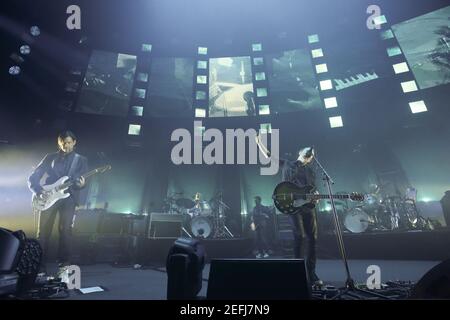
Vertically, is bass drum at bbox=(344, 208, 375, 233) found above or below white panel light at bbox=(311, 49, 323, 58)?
below

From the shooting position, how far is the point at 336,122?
1102 cm

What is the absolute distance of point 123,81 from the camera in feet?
39.8

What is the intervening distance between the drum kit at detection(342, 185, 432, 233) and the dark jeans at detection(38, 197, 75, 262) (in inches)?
308

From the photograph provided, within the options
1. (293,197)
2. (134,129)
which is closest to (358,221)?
(293,197)

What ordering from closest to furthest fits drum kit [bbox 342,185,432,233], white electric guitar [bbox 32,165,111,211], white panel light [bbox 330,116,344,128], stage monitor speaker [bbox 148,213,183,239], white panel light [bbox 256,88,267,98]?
1. white electric guitar [bbox 32,165,111,211]
2. stage monitor speaker [bbox 148,213,183,239]
3. drum kit [bbox 342,185,432,233]
4. white panel light [bbox 330,116,344,128]
5. white panel light [bbox 256,88,267,98]

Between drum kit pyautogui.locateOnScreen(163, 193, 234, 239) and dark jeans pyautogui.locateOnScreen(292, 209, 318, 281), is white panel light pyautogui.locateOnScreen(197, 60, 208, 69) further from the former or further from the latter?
dark jeans pyautogui.locateOnScreen(292, 209, 318, 281)

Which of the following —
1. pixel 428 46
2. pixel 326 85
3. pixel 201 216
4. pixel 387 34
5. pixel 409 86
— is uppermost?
pixel 387 34

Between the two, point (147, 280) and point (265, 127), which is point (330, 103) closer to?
point (265, 127)

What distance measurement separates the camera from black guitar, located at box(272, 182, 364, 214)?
413 centimetres

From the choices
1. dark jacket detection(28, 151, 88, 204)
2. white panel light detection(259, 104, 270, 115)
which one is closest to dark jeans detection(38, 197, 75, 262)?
dark jacket detection(28, 151, 88, 204)

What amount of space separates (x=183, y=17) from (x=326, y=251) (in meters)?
12.1

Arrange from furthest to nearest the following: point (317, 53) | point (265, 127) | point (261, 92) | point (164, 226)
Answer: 1. point (261, 92)
2. point (317, 53)
3. point (265, 127)
4. point (164, 226)

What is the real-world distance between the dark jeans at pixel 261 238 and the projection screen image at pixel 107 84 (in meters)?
8.12

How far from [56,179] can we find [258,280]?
542cm
